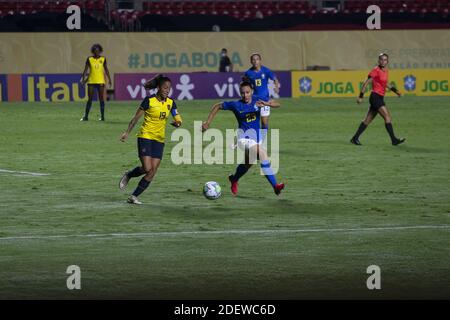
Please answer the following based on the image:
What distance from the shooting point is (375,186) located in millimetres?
18734

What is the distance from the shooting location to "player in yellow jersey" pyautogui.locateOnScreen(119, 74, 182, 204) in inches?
652

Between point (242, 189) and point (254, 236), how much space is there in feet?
15.8

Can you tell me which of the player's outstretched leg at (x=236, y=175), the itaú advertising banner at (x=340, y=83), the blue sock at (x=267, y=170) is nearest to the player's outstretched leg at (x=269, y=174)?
the blue sock at (x=267, y=170)

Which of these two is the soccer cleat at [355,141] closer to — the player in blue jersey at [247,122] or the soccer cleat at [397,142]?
the soccer cleat at [397,142]

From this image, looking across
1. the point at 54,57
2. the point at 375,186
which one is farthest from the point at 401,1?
the point at 375,186

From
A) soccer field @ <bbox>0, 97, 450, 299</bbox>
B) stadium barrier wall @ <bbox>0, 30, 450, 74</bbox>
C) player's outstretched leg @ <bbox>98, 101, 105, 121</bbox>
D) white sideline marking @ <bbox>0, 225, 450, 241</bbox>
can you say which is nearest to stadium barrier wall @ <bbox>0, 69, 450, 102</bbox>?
stadium barrier wall @ <bbox>0, 30, 450, 74</bbox>

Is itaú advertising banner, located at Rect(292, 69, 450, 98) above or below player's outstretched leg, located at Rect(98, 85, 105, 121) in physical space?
above

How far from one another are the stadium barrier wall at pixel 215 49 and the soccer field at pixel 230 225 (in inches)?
878

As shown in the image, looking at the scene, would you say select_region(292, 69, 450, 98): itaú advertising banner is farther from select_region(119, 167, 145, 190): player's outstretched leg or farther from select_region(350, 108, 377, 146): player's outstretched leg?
select_region(119, 167, 145, 190): player's outstretched leg

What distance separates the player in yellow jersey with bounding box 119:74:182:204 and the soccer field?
1.65 feet

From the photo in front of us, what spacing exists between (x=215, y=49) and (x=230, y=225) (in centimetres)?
3666

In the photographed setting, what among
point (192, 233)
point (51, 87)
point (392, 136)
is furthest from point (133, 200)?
point (51, 87)

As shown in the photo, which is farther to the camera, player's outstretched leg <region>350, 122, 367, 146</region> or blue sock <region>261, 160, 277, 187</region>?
player's outstretched leg <region>350, 122, 367, 146</region>
